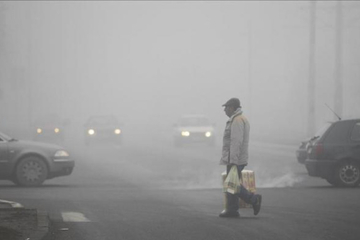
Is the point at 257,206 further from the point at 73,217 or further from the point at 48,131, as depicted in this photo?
the point at 48,131

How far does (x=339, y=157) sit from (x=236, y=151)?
17.4 ft

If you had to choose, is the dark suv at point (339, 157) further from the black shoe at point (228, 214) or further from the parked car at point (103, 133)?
the parked car at point (103, 133)

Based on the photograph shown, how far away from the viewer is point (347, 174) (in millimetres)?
17609

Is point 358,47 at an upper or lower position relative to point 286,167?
upper

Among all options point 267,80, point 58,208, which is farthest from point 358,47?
point 267,80

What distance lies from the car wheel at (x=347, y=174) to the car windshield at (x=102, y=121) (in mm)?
31974

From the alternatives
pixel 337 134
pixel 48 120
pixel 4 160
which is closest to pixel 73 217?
pixel 4 160

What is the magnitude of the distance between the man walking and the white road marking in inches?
79.1

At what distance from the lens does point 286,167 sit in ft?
85.4

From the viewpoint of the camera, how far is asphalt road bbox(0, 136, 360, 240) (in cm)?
1113

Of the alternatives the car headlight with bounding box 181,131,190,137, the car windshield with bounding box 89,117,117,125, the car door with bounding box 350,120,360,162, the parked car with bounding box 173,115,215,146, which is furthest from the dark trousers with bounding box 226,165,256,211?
the car windshield with bounding box 89,117,117,125

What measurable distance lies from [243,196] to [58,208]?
122 inches

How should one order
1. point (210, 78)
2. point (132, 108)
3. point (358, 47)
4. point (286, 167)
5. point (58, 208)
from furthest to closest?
point (132, 108) < point (210, 78) < point (358, 47) < point (286, 167) < point (58, 208)

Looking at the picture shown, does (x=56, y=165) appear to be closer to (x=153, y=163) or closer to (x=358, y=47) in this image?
(x=153, y=163)
